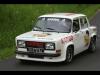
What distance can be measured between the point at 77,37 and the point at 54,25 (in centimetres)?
99

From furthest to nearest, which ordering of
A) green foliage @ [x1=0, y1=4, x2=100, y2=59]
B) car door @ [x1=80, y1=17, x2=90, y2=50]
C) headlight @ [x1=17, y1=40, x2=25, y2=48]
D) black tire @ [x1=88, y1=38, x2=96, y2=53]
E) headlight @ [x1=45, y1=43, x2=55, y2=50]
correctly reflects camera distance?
1. green foliage @ [x1=0, y1=4, x2=100, y2=59]
2. black tire @ [x1=88, y1=38, x2=96, y2=53]
3. car door @ [x1=80, y1=17, x2=90, y2=50]
4. headlight @ [x1=17, y1=40, x2=25, y2=48]
5. headlight @ [x1=45, y1=43, x2=55, y2=50]

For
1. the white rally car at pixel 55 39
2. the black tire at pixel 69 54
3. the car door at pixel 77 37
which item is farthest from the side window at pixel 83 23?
the black tire at pixel 69 54

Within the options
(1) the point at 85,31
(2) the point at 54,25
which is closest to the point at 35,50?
(2) the point at 54,25

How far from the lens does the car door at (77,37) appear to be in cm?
1410

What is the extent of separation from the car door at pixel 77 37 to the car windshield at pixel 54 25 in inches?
11.2

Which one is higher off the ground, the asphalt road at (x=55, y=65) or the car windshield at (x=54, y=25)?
the car windshield at (x=54, y=25)

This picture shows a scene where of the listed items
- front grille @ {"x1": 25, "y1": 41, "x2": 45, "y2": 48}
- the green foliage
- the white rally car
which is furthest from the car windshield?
the green foliage

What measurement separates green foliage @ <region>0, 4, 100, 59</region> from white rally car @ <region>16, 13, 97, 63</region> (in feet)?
6.78

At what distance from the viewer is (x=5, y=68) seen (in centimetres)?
1298

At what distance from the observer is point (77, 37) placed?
14219 mm

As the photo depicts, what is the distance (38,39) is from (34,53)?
0.51 m

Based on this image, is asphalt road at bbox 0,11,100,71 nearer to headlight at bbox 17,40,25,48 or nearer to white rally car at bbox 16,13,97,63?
white rally car at bbox 16,13,97,63

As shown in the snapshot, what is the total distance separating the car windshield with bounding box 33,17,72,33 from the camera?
14.0 m

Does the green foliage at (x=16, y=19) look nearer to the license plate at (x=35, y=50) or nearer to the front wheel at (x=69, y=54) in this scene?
the license plate at (x=35, y=50)
